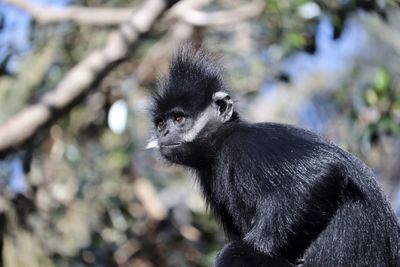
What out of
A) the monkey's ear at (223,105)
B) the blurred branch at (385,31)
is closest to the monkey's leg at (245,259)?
the monkey's ear at (223,105)

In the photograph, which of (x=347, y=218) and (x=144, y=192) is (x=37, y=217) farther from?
(x=347, y=218)

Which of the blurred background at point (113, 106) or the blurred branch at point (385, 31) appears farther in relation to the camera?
the blurred branch at point (385, 31)

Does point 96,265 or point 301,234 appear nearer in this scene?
point 301,234

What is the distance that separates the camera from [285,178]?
17.8ft

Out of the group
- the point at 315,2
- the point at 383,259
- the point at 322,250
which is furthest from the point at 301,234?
the point at 315,2

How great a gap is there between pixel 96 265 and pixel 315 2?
4226 mm

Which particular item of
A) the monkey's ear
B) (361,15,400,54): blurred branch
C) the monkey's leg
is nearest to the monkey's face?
the monkey's ear

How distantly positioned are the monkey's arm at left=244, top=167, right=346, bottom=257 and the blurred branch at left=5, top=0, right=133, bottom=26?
4963 millimetres

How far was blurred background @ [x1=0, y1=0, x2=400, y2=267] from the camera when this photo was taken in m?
8.56

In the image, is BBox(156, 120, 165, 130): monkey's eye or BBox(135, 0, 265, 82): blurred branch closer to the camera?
BBox(156, 120, 165, 130): monkey's eye

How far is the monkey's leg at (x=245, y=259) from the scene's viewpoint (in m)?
5.24

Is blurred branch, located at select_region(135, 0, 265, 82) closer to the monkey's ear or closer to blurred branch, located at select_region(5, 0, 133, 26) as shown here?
blurred branch, located at select_region(5, 0, 133, 26)

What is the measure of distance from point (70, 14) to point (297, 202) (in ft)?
17.1

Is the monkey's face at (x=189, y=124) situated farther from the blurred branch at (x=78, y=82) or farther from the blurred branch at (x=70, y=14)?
the blurred branch at (x=70, y=14)
